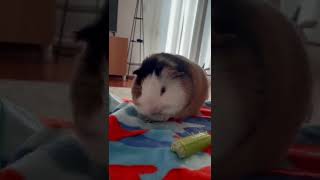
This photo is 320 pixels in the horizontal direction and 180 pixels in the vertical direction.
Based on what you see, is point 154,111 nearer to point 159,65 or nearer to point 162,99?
point 162,99

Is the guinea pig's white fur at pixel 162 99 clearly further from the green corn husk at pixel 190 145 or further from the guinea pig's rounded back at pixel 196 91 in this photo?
the green corn husk at pixel 190 145

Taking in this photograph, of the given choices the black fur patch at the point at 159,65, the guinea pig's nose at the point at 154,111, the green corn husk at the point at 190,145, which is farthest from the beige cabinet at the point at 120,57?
the green corn husk at the point at 190,145

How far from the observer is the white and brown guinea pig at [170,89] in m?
0.95

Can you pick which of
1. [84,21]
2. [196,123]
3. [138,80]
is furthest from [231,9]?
[138,80]

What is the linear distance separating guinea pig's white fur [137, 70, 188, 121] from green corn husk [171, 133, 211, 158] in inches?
9.8

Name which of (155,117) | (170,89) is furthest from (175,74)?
(155,117)

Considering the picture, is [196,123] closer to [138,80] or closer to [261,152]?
[138,80]

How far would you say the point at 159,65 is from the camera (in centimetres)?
101

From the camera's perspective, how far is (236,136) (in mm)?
340

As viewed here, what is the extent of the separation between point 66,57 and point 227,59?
0.17 m

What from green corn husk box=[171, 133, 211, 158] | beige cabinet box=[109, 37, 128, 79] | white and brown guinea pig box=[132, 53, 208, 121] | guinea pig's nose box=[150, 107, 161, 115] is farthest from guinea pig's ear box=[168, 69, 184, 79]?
beige cabinet box=[109, 37, 128, 79]

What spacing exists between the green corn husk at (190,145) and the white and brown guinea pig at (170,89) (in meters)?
0.25

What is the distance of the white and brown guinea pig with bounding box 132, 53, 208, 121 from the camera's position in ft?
3.12

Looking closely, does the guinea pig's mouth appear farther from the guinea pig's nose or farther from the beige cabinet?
the beige cabinet
